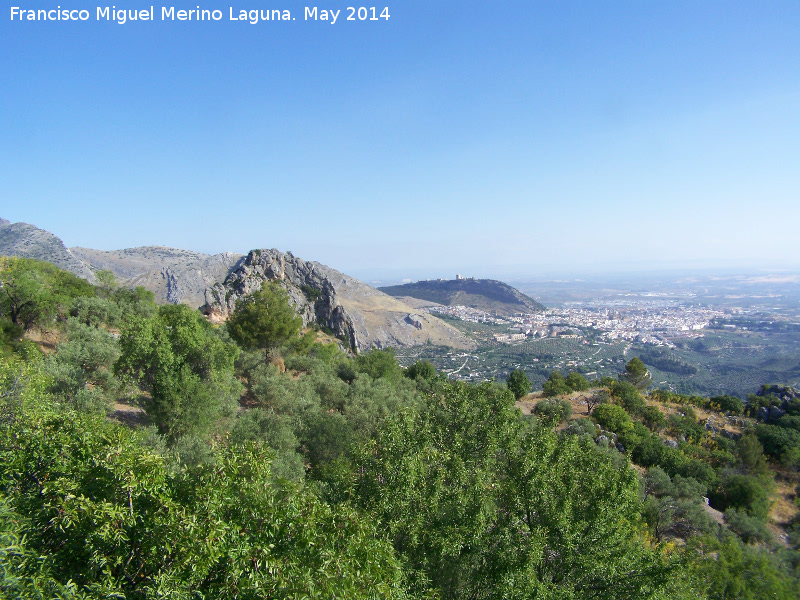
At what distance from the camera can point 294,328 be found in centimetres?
2484

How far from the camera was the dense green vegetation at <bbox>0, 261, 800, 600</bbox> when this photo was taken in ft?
16.7

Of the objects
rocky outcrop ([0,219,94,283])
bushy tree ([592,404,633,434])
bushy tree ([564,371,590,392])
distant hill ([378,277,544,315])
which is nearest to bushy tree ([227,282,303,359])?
bushy tree ([592,404,633,434])

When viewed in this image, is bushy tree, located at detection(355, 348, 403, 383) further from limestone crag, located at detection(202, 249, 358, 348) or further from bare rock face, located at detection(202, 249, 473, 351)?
limestone crag, located at detection(202, 249, 358, 348)

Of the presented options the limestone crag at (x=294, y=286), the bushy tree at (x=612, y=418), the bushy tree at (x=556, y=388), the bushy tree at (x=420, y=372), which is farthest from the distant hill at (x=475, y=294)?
the bushy tree at (x=612, y=418)

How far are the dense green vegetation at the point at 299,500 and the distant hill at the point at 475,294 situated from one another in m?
141

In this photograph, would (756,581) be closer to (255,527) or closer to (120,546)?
(255,527)

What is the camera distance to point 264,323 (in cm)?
2336

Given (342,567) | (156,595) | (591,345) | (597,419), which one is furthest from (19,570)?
(591,345)

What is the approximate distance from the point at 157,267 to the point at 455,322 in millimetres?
77557

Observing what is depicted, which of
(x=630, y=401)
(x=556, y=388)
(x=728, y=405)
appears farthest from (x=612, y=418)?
(x=728, y=405)

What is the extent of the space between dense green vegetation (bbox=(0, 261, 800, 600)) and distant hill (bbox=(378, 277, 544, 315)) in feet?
463

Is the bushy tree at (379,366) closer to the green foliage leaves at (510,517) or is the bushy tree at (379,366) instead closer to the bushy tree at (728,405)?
the green foliage leaves at (510,517)

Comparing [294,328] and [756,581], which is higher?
[294,328]

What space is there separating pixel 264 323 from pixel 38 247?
6672 centimetres
